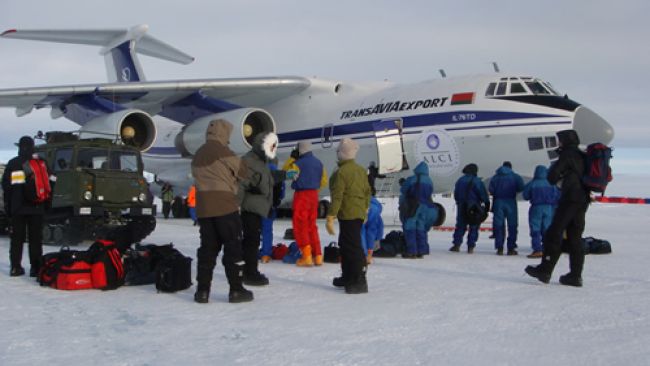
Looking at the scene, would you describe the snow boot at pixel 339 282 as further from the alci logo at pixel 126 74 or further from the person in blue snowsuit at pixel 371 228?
the alci logo at pixel 126 74

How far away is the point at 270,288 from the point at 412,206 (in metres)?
3.14

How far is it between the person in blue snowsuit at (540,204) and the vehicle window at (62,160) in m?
7.35

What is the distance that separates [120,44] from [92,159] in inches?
442

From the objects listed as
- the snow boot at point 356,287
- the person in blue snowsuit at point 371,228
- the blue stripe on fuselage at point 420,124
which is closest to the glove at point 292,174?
the person in blue snowsuit at point 371,228

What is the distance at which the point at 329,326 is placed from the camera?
173 inches

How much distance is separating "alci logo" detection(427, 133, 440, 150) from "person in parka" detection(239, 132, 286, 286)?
6.95 m

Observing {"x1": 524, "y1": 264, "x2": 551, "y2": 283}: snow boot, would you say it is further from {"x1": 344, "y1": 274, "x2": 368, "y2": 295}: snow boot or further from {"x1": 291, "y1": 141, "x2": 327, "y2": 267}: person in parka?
{"x1": 291, "y1": 141, "x2": 327, "y2": 267}: person in parka

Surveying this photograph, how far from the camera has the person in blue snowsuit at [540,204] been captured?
8.77 m

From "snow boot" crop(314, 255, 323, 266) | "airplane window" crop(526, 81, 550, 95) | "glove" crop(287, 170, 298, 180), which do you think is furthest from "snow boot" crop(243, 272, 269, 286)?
"airplane window" crop(526, 81, 550, 95)

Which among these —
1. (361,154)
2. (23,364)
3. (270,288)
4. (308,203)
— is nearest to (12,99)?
(361,154)

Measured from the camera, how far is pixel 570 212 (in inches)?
240

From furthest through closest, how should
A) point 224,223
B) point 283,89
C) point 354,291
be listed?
point 283,89 < point 354,291 < point 224,223

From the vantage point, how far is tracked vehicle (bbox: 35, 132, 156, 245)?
9.66 meters

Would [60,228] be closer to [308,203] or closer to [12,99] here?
[308,203]
